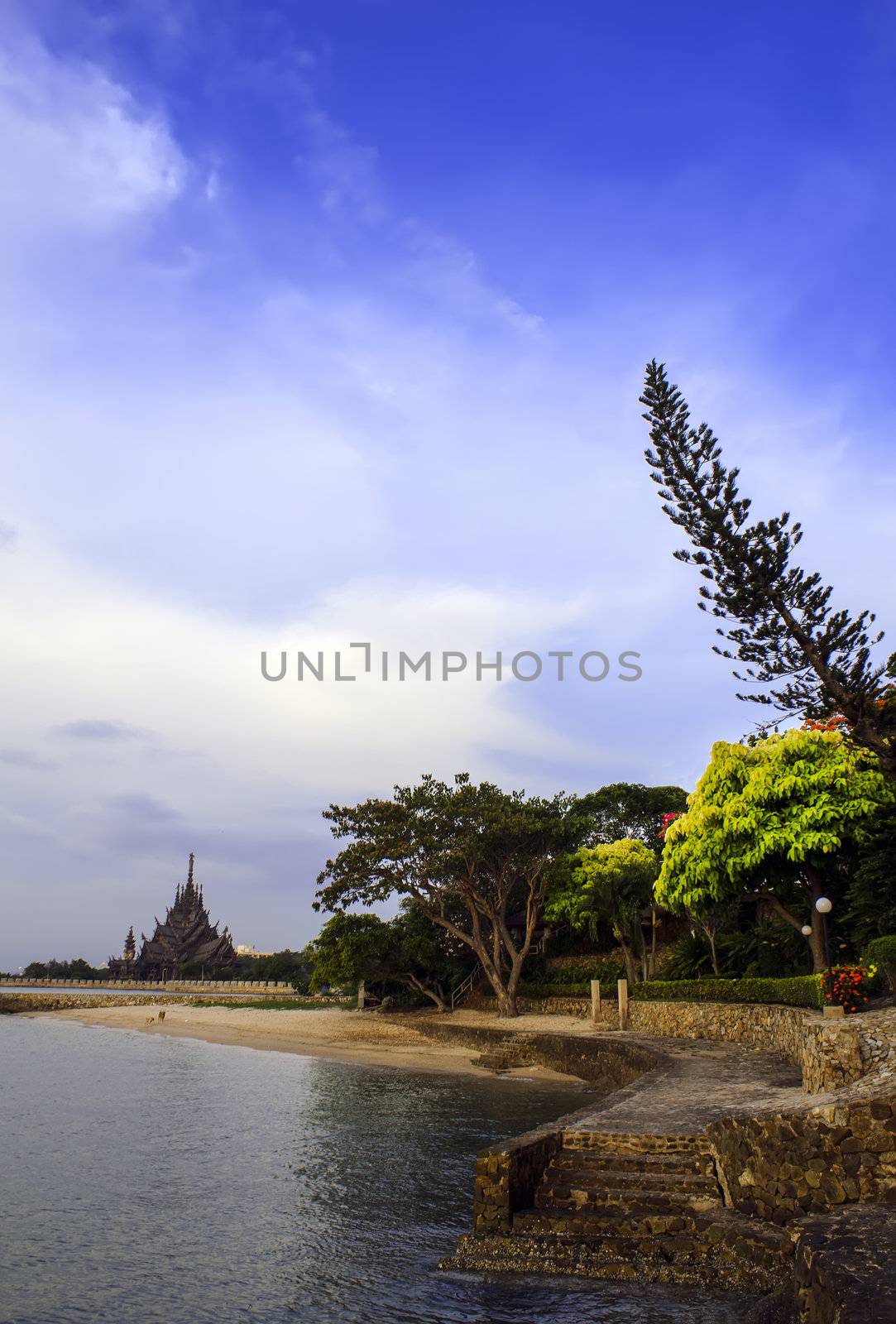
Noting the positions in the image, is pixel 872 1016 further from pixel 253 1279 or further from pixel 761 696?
pixel 253 1279

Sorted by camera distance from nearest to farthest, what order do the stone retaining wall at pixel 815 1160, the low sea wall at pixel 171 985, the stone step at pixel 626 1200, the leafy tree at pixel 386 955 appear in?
the stone retaining wall at pixel 815 1160 < the stone step at pixel 626 1200 < the leafy tree at pixel 386 955 < the low sea wall at pixel 171 985

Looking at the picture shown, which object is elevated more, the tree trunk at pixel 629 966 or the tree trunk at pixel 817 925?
the tree trunk at pixel 817 925

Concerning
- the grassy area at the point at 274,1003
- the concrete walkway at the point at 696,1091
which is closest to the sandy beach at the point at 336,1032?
the grassy area at the point at 274,1003

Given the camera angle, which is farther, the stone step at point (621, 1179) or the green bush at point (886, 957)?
the green bush at point (886, 957)

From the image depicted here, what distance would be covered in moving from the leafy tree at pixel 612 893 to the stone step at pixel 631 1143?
17966 mm

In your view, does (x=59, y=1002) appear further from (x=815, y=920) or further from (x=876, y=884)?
(x=876, y=884)

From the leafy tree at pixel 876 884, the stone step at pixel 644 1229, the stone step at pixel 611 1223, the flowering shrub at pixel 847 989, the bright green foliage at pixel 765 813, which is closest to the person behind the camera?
the stone step at pixel 644 1229

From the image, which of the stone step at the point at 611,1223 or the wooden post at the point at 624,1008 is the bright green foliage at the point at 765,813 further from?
the stone step at the point at 611,1223

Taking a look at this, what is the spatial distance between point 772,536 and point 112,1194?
12007 mm

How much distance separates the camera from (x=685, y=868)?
2016cm

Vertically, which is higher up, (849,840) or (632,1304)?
(849,840)

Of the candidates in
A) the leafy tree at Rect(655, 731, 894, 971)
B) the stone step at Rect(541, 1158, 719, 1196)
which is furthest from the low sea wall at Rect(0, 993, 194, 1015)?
the stone step at Rect(541, 1158, 719, 1196)

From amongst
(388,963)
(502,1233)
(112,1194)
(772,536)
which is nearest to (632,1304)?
(502,1233)

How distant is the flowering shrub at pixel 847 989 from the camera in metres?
13.4
